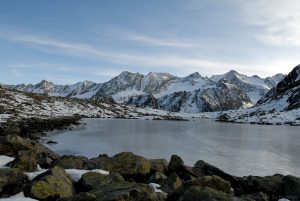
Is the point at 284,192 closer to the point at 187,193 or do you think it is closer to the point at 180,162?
the point at 180,162

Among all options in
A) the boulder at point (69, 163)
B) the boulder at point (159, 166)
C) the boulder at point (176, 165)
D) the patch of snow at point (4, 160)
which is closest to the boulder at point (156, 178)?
the boulder at point (159, 166)

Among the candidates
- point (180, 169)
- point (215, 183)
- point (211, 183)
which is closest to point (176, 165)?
point (180, 169)

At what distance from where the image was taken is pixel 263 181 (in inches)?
896

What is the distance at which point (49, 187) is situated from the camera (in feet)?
53.9

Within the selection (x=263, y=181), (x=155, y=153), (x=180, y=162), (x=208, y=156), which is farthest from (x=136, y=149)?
(x=263, y=181)

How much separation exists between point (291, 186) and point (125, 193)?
10.4 m

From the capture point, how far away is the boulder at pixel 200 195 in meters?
15.1

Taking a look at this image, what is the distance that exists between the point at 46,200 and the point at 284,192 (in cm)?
1290

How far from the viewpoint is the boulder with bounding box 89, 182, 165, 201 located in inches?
593

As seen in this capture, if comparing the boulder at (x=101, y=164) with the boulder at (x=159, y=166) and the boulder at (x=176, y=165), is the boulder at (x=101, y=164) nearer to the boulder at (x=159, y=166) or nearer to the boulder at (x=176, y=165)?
the boulder at (x=159, y=166)

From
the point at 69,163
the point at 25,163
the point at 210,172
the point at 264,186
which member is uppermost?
the point at 25,163

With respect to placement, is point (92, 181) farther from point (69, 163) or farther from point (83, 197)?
point (69, 163)

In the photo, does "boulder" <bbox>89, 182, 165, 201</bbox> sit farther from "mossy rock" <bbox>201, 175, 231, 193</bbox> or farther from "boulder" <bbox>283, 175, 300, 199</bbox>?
"boulder" <bbox>283, 175, 300, 199</bbox>

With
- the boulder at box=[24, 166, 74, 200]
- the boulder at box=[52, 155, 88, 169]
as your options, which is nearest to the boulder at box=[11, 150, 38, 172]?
the boulder at box=[52, 155, 88, 169]
